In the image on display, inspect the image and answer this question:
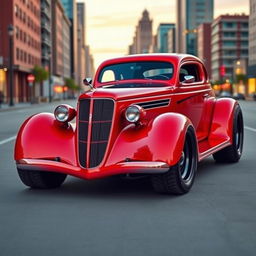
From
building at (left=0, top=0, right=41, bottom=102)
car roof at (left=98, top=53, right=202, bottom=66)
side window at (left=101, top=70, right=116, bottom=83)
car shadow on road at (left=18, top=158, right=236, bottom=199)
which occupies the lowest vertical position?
car shadow on road at (left=18, top=158, right=236, bottom=199)

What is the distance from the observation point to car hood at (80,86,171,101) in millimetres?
6699

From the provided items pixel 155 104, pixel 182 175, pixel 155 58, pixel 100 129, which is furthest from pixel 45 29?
pixel 100 129

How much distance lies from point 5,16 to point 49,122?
67.5 metres

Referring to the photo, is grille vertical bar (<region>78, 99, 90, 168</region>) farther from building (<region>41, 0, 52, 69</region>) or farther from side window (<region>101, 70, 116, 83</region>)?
building (<region>41, 0, 52, 69</region>)

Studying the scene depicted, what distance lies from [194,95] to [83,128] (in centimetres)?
239

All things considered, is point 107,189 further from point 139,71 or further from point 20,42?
point 20,42

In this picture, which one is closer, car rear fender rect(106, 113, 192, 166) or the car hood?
car rear fender rect(106, 113, 192, 166)

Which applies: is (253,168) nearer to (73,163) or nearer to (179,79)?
(179,79)

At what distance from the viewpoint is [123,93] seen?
22.5ft

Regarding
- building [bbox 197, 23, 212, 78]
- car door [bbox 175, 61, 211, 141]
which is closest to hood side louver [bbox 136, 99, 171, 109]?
car door [bbox 175, 61, 211, 141]

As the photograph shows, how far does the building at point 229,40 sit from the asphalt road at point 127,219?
14602 centimetres

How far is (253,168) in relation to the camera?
9.15m

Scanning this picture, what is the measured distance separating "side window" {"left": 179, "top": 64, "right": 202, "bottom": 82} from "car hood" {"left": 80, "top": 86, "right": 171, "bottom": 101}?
1.29 m

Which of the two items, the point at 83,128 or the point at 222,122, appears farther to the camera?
the point at 222,122
